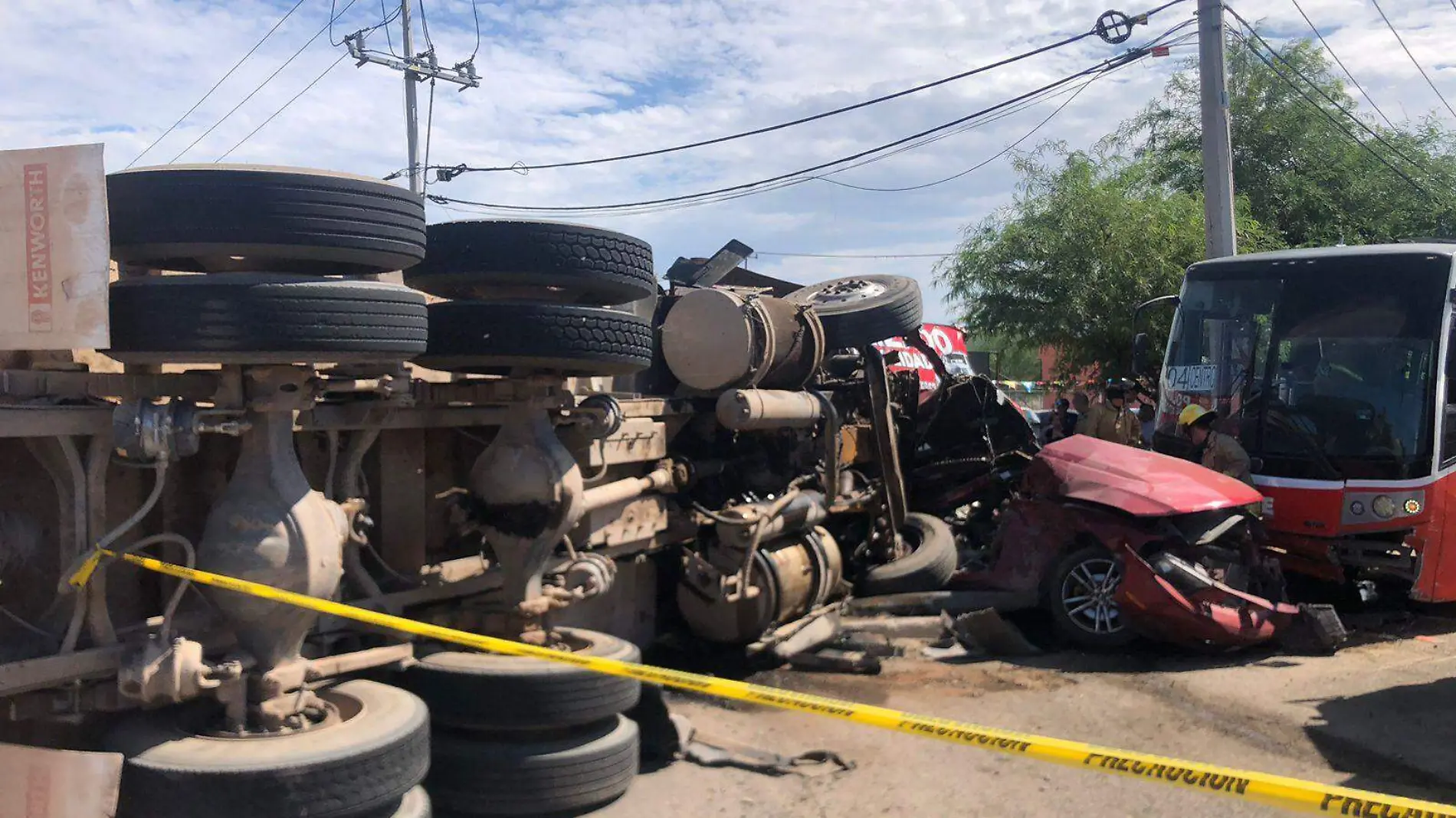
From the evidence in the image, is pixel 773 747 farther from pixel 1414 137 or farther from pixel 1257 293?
pixel 1414 137

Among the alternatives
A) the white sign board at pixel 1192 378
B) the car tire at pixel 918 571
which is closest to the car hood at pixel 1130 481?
the car tire at pixel 918 571

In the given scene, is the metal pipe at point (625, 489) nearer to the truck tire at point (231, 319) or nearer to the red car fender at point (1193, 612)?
the truck tire at point (231, 319)

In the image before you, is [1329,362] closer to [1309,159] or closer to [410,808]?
[410,808]

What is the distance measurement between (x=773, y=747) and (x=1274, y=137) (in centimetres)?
2352

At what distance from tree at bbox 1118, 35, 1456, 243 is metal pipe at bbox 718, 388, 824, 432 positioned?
19.1 m

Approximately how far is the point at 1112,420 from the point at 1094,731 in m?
7.30

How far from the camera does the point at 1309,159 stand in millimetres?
25031

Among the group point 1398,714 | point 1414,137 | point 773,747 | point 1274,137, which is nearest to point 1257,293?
point 1398,714

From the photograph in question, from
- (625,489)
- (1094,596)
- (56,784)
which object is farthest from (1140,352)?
(56,784)

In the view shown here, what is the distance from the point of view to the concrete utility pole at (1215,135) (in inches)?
585

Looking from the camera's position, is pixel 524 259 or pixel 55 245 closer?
pixel 55 245

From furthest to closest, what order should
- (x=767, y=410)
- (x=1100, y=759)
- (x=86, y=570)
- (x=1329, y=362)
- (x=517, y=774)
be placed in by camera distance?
(x=1329, y=362)
(x=767, y=410)
(x=517, y=774)
(x=86, y=570)
(x=1100, y=759)

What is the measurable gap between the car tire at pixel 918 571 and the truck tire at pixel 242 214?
17.5 feet

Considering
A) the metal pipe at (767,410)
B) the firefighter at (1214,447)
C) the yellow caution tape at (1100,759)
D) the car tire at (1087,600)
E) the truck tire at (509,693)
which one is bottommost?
the car tire at (1087,600)
